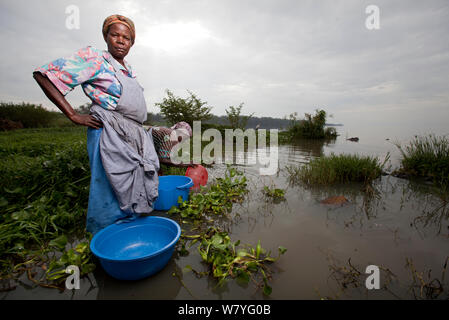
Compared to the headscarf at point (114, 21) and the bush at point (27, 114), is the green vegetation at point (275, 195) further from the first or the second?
the bush at point (27, 114)

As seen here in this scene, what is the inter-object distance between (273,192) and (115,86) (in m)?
2.81

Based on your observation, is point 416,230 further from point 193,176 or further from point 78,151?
point 78,151

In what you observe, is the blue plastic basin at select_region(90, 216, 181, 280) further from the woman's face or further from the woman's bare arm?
the woman's face

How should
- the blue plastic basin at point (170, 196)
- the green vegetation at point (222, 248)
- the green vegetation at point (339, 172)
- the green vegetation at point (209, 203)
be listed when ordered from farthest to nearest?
the green vegetation at point (339, 172) → the blue plastic basin at point (170, 196) → the green vegetation at point (209, 203) → the green vegetation at point (222, 248)

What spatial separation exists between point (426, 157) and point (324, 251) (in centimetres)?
465

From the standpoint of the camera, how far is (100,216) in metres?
1.98

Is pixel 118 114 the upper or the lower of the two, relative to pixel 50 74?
lower

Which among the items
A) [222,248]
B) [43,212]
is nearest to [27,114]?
[43,212]

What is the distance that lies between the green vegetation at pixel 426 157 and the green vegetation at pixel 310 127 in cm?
1016

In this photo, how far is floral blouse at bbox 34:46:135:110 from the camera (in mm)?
1749

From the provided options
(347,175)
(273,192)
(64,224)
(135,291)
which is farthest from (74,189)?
(347,175)

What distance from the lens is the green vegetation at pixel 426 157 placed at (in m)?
4.23

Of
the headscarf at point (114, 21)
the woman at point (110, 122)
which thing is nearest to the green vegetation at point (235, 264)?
the woman at point (110, 122)

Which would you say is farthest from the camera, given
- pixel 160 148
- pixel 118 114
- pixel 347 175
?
pixel 347 175
